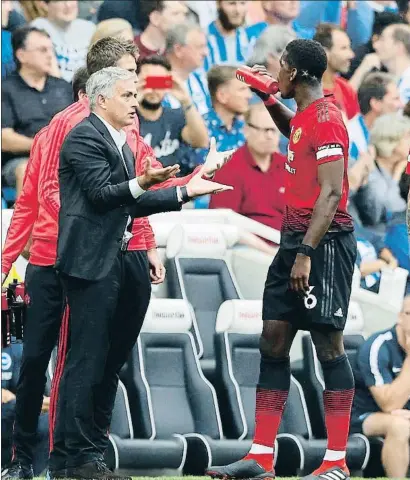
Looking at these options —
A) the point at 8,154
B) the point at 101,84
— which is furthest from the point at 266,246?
the point at 101,84

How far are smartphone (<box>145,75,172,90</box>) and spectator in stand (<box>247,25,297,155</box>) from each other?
899 millimetres

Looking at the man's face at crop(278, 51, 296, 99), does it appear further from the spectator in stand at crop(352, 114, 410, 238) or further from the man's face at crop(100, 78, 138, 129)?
the spectator in stand at crop(352, 114, 410, 238)

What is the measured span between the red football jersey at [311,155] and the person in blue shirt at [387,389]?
9.08ft

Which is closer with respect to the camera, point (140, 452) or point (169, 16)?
point (140, 452)

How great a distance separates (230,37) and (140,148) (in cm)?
463

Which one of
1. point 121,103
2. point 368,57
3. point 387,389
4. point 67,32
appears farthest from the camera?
point 368,57

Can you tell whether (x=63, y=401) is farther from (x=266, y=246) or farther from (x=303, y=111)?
(x=266, y=246)

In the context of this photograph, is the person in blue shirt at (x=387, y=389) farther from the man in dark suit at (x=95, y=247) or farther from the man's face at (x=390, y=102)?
the man in dark suit at (x=95, y=247)

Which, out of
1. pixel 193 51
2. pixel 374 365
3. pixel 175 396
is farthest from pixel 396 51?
pixel 175 396

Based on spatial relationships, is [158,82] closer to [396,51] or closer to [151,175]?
[396,51]

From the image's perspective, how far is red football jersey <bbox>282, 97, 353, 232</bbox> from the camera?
631 cm

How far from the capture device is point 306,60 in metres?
6.49

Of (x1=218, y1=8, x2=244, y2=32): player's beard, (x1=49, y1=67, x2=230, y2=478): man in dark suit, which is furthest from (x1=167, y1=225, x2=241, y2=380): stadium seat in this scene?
(x1=49, y1=67, x2=230, y2=478): man in dark suit

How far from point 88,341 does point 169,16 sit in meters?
5.21
